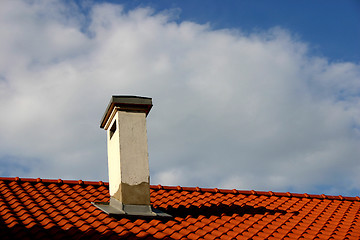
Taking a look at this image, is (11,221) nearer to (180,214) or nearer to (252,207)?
(180,214)

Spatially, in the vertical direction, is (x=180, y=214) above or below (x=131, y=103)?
below

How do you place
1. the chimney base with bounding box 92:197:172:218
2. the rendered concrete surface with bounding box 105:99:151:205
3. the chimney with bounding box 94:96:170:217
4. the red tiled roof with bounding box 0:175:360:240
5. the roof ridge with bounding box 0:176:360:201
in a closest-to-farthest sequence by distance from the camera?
the red tiled roof with bounding box 0:175:360:240 → the chimney base with bounding box 92:197:172:218 → the chimney with bounding box 94:96:170:217 → the rendered concrete surface with bounding box 105:99:151:205 → the roof ridge with bounding box 0:176:360:201

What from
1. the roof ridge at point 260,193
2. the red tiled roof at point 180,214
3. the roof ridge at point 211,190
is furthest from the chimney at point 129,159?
the roof ridge at point 260,193

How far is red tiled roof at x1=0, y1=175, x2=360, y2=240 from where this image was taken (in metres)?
7.21

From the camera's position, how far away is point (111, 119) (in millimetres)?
9148

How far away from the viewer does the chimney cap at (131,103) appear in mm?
8789

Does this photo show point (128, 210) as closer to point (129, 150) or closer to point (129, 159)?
point (129, 159)

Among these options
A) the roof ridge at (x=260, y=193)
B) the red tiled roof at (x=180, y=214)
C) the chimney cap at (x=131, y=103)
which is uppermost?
the chimney cap at (x=131, y=103)

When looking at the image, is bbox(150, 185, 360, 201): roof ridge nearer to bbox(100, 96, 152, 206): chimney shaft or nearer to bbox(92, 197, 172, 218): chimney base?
bbox(100, 96, 152, 206): chimney shaft

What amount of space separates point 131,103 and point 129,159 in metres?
1.04

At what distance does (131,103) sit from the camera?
8.84 meters

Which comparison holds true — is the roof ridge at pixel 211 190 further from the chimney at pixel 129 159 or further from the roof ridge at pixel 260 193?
the chimney at pixel 129 159

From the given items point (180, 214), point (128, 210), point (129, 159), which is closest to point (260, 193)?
point (180, 214)

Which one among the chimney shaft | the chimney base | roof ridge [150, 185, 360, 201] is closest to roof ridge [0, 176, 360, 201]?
roof ridge [150, 185, 360, 201]
